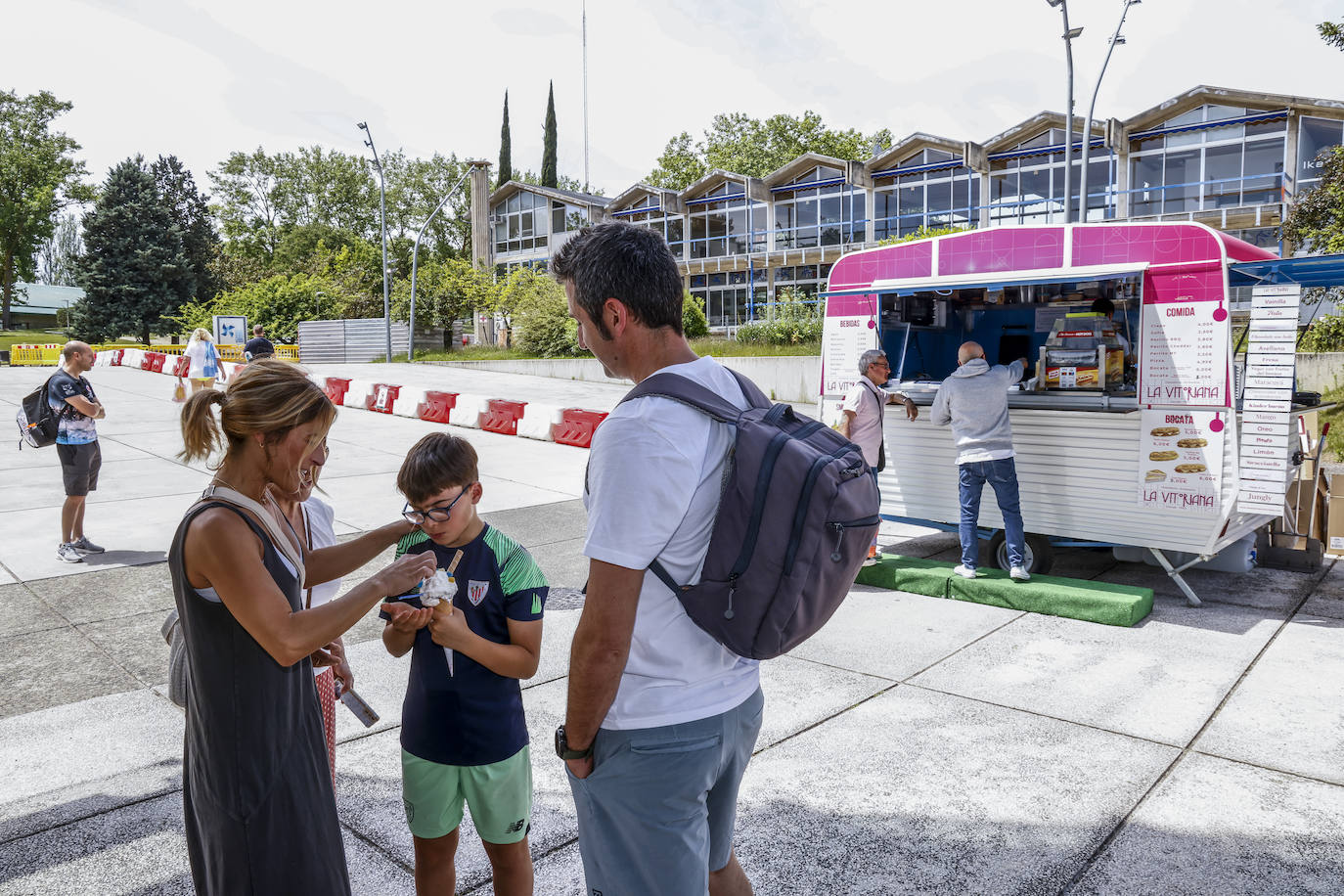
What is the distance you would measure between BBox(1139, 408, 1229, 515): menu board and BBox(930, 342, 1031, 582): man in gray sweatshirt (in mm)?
880

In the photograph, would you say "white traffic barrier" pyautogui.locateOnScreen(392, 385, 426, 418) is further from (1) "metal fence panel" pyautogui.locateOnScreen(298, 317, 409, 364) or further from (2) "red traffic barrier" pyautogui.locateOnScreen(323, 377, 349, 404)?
(1) "metal fence panel" pyautogui.locateOnScreen(298, 317, 409, 364)

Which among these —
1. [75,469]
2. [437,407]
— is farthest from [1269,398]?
[437,407]

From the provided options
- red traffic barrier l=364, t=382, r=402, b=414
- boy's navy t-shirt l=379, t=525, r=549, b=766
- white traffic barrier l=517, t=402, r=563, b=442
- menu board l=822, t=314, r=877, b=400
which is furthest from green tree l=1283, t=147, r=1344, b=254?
boy's navy t-shirt l=379, t=525, r=549, b=766

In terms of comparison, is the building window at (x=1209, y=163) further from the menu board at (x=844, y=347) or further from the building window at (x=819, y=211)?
the menu board at (x=844, y=347)

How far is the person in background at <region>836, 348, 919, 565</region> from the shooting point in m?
7.21

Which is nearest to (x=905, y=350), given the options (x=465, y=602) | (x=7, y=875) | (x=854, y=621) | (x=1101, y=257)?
(x=1101, y=257)

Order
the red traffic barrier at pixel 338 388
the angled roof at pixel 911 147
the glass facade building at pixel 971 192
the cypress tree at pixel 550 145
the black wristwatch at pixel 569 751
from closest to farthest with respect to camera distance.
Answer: the black wristwatch at pixel 569 751, the red traffic barrier at pixel 338 388, the glass facade building at pixel 971 192, the angled roof at pixel 911 147, the cypress tree at pixel 550 145

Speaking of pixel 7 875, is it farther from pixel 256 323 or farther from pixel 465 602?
pixel 256 323

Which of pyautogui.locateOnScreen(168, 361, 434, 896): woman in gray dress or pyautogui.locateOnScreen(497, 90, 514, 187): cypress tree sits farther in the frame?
pyautogui.locateOnScreen(497, 90, 514, 187): cypress tree

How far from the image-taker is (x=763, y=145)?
184ft

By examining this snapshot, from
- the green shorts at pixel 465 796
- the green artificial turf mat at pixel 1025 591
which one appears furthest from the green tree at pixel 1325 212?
the green shorts at pixel 465 796

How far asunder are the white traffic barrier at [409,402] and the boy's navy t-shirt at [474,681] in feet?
53.0

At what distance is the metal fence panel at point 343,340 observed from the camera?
3769cm

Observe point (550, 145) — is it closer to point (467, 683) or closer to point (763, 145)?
point (763, 145)
